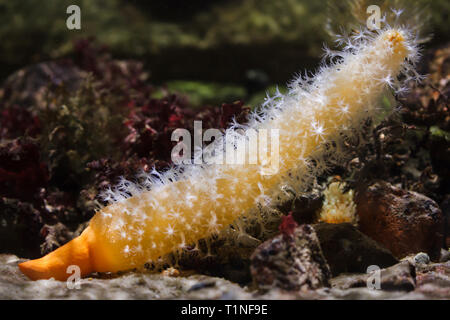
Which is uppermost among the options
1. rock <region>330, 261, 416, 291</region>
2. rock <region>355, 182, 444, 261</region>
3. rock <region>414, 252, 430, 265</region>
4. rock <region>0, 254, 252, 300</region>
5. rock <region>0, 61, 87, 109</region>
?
rock <region>0, 61, 87, 109</region>

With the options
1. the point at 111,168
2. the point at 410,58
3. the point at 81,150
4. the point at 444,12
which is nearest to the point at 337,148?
the point at 410,58

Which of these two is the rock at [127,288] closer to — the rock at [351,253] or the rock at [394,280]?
the rock at [394,280]

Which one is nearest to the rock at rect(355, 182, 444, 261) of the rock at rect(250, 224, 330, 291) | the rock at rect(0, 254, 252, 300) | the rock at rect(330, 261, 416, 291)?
the rock at rect(330, 261, 416, 291)

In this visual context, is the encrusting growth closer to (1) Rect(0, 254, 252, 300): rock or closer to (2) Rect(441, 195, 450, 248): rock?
(1) Rect(0, 254, 252, 300): rock

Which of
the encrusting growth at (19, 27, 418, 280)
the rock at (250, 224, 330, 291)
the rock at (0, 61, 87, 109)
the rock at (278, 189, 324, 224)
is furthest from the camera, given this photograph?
the rock at (0, 61, 87, 109)

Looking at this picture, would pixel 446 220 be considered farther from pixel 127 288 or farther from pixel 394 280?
pixel 127 288

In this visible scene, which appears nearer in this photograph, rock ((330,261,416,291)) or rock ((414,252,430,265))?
rock ((330,261,416,291))

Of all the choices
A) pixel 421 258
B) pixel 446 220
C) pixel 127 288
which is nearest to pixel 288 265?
pixel 127 288
